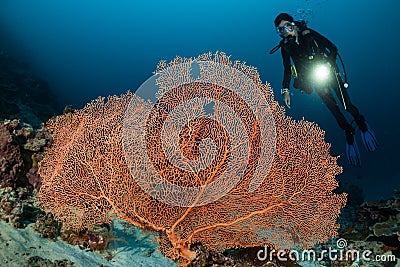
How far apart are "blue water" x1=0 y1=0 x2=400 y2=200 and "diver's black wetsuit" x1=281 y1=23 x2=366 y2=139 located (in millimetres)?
37137

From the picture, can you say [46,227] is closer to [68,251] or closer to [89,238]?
[68,251]

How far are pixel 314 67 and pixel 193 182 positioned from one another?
4183mm

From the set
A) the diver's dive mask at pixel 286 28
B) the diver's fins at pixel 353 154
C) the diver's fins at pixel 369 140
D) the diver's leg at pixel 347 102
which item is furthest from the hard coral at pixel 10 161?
the diver's fins at pixel 369 140

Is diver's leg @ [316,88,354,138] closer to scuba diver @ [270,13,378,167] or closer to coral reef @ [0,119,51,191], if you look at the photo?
scuba diver @ [270,13,378,167]

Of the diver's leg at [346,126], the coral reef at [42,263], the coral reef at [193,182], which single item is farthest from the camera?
the diver's leg at [346,126]

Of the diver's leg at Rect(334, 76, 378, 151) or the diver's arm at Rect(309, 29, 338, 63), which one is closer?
the diver's arm at Rect(309, 29, 338, 63)

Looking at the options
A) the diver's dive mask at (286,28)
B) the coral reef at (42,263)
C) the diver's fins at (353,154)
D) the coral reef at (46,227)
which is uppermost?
the diver's dive mask at (286,28)

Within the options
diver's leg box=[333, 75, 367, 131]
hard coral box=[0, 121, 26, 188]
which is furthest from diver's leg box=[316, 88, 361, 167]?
hard coral box=[0, 121, 26, 188]

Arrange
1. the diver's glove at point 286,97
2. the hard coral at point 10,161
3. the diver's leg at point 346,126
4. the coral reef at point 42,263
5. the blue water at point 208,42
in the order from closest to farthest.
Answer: the coral reef at point 42,263 < the hard coral at point 10,161 < the diver's glove at point 286,97 < the diver's leg at point 346,126 < the blue water at point 208,42

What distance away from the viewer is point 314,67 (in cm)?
639

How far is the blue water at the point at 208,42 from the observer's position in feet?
177

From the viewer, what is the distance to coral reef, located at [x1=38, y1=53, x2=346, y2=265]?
4.20m

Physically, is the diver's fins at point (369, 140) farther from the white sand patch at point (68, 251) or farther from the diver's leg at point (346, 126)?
the white sand patch at point (68, 251)

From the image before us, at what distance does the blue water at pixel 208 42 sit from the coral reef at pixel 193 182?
37652 millimetres
